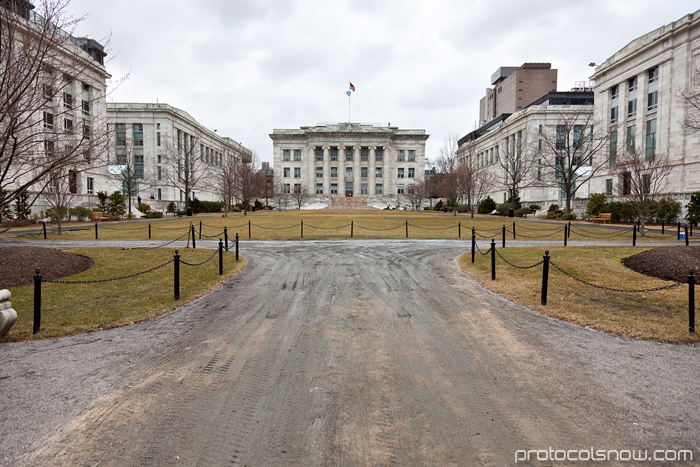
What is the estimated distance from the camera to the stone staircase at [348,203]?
80000 millimetres

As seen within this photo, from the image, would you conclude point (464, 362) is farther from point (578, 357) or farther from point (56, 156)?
point (56, 156)

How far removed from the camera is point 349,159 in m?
97.6

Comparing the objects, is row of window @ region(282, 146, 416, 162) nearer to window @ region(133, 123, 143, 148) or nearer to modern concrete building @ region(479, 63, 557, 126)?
modern concrete building @ region(479, 63, 557, 126)

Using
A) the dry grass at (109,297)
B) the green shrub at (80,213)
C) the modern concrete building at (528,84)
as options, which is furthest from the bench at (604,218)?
the modern concrete building at (528,84)

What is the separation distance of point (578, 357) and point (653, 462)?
7.57ft

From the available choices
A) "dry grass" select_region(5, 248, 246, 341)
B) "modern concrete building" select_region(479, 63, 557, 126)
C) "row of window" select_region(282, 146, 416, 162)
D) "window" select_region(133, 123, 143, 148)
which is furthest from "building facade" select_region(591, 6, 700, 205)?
"window" select_region(133, 123, 143, 148)

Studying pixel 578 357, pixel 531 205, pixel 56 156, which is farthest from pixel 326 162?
pixel 578 357

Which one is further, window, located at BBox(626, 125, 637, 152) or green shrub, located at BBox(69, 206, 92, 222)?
window, located at BBox(626, 125, 637, 152)

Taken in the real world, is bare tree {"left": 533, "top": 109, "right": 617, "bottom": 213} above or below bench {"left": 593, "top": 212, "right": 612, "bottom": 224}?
above

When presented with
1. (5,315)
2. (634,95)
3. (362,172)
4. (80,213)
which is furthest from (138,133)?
(634,95)

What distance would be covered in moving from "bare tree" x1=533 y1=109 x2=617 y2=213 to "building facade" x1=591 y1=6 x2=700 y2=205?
1724 millimetres

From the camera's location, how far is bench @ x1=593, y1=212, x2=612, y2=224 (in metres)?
34.0

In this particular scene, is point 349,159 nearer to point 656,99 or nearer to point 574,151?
point 574,151

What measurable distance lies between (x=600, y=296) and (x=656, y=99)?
44.4 meters
